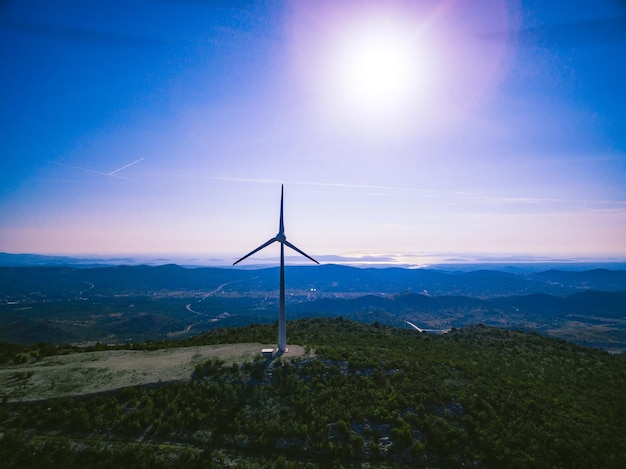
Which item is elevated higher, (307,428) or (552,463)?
(307,428)

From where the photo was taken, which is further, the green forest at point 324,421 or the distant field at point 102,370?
the distant field at point 102,370

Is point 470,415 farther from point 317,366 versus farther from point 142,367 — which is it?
point 142,367

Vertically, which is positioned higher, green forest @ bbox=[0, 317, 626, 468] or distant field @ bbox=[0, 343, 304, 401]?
distant field @ bbox=[0, 343, 304, 401]

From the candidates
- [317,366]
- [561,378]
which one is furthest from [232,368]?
[561,378]

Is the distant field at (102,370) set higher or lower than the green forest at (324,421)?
higher

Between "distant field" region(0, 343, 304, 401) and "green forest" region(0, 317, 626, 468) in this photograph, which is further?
"distant field" region(0, 343, 304, 401)
